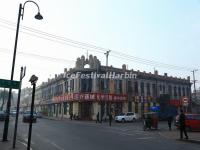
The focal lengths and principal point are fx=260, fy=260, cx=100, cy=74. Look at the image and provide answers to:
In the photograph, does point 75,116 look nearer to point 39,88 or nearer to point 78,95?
point 78,95

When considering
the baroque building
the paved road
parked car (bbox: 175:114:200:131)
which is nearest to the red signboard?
the baroque building

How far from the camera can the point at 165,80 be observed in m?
58.7

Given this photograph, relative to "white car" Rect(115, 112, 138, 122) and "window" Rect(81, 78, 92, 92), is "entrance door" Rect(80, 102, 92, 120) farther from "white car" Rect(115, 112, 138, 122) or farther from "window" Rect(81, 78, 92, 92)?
"white car" Rect(115, 112, 138, 122)

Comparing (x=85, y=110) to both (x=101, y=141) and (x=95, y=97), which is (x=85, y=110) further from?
(x=101, y=141)

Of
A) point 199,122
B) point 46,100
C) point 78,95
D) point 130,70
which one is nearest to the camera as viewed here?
point 199,122

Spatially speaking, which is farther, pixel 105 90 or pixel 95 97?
pixel 105 90

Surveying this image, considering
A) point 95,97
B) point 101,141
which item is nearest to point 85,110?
point 95,97

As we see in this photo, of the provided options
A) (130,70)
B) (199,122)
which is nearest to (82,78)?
(130,70)

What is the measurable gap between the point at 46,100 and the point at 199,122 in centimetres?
5320

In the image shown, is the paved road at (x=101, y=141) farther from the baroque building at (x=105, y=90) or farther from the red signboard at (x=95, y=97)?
the baroque building at (x=105, y=90)

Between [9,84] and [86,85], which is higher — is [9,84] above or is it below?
below

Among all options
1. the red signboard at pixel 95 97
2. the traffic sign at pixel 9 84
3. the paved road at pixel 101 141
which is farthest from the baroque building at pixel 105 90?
the traffic sign at pixel 9 84

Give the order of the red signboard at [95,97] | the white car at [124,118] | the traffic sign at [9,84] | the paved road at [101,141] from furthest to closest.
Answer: the red signboard at [95,97] < the white car at [124,118] < the traffic sign at [9,84] < the paved road at [101,141]

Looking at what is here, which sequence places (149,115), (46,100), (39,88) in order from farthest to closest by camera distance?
(39,88) → (46,100) → (149,115)
